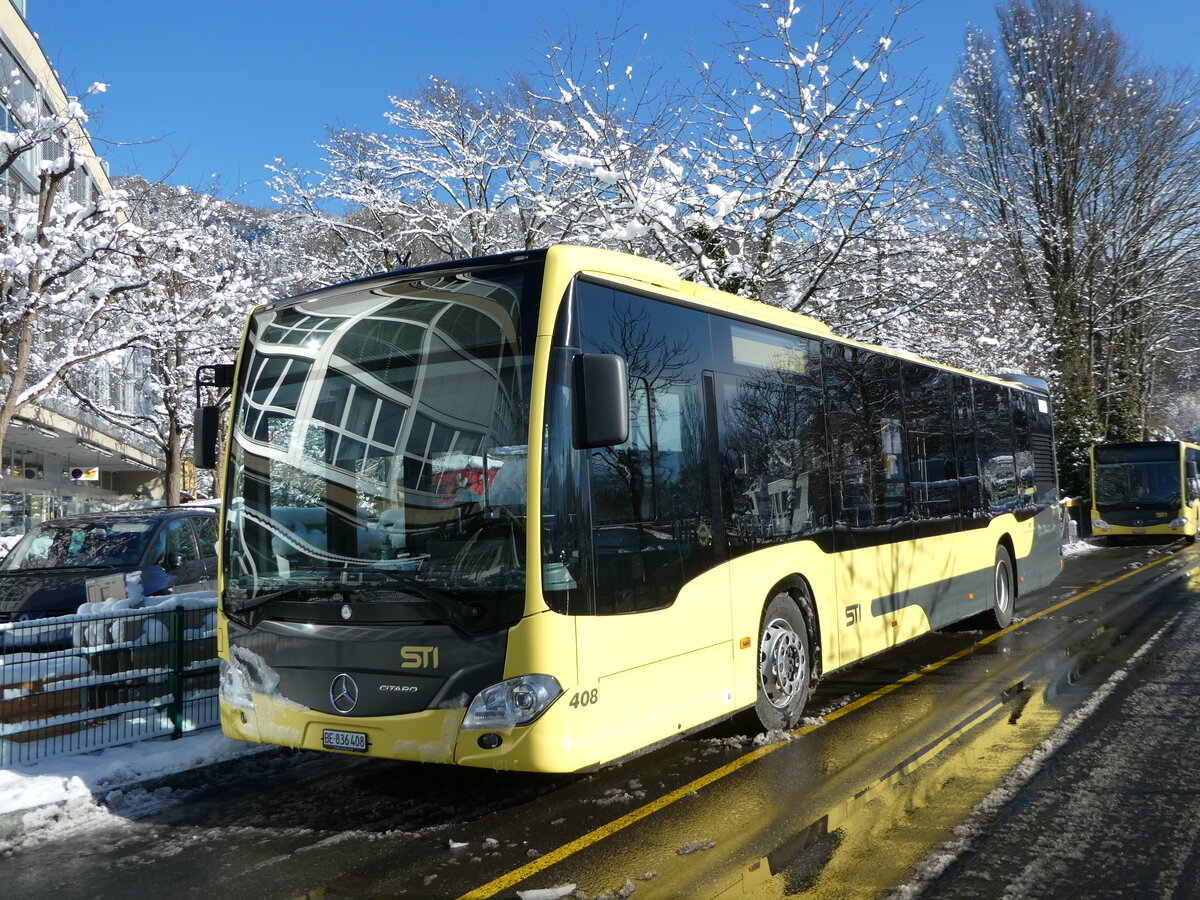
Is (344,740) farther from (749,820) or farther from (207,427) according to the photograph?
(207,427)

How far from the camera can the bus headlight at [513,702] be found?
4895 millimetres

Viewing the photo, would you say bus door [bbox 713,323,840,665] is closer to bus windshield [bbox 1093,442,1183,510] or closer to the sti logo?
the sti logo

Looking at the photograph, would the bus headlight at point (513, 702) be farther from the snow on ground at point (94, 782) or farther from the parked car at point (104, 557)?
the parked car at point (104, 557)

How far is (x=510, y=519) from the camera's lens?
4.99m

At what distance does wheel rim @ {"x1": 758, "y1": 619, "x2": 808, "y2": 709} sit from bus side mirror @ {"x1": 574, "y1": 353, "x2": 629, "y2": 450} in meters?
2.40

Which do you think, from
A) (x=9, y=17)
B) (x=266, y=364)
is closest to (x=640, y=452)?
(x=266, y=364)

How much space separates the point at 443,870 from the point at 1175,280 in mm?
35968

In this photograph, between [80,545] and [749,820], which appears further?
[80,545]

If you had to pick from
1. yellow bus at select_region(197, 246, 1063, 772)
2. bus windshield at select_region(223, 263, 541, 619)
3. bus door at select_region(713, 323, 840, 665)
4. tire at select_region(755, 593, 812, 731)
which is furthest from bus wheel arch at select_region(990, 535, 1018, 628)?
bus windshield at select_region(223, 263, 541, 619)

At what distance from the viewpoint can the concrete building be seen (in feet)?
85.3

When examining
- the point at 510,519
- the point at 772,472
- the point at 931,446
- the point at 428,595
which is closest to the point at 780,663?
the point at 772,472

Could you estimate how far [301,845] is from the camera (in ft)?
16.8

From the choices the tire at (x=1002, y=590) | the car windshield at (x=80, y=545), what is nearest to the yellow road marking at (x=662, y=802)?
the tire at (x=1002, y=590)

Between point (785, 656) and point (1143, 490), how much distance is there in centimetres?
2373
